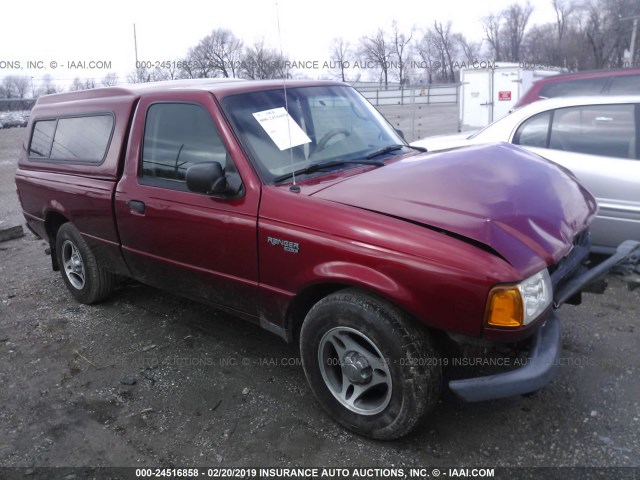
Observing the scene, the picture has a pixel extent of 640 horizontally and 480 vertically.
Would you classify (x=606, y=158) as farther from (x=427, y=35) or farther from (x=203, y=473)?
(x=427, y=35)

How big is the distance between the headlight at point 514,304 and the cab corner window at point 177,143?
5.85ft

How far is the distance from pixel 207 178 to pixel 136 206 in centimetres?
99

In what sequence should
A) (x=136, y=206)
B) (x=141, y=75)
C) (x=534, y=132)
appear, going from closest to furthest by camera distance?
(x=136, y=206) → (x=534, y=132) → (x=141, y=75)

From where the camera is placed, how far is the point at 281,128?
3.38 m

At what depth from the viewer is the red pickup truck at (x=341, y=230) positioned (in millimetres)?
2477

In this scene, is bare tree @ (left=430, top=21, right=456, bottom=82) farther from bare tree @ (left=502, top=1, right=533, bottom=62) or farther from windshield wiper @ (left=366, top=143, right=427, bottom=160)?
windshield wiper @ (left=366, top=143, right=427, bottom=160)

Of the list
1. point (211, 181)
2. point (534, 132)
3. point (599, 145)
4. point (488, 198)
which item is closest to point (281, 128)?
point (211, 181)

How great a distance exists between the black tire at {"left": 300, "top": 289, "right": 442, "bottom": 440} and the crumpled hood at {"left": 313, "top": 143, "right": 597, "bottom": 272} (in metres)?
0.52

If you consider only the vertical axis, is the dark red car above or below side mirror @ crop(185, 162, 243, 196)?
above

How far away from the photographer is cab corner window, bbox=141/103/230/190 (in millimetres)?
3404

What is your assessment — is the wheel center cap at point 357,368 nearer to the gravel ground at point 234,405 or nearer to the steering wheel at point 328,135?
the gravel ground at point 234,405

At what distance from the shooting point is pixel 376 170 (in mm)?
3260

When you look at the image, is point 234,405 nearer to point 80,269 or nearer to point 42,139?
point 80,269

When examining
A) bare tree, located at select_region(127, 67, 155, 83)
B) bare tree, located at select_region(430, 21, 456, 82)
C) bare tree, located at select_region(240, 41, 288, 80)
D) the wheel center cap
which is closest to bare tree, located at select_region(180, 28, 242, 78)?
bare tree, located at select_region(127, 67, 155, 83)
